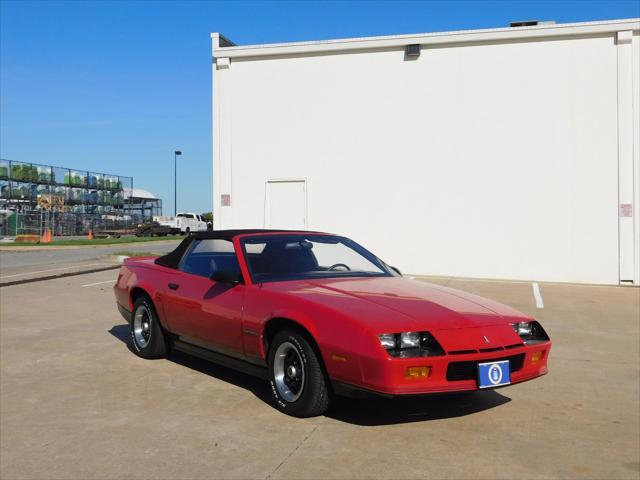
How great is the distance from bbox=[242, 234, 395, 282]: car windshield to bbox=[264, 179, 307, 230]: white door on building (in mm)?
11539

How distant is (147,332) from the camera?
6.21 meters

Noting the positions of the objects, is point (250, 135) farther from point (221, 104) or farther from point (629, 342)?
point (629, 342)

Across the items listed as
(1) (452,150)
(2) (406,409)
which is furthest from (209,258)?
(1) (452,150)

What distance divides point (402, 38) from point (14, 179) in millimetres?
31041

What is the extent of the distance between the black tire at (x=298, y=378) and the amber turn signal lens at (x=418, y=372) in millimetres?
630

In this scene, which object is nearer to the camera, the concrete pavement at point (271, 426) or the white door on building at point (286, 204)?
the concrete pavement at point (271, 426)

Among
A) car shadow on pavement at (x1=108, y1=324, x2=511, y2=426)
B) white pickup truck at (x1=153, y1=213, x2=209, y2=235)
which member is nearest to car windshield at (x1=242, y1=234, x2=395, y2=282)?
car shadow on pavement at (x1=108, y1=324, x2=511, y2=426)

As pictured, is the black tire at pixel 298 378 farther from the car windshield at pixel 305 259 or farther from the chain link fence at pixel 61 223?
the chain link fence at pixel 61 223

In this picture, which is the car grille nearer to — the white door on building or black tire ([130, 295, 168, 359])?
black tire ([130, 295, 168, 359])

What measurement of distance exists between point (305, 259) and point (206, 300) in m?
0.90

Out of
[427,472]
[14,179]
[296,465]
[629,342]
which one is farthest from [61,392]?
[14,179]

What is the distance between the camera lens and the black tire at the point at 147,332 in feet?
19.6

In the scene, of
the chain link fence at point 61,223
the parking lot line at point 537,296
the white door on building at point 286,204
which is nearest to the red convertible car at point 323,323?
the parking lot line at point 537,296

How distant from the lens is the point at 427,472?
133 inches
